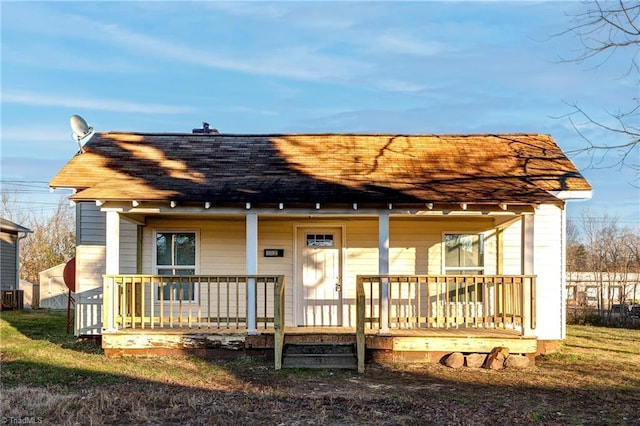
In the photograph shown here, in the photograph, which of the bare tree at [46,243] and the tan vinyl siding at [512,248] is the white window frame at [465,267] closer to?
the tan vinyl siding at [512,248]

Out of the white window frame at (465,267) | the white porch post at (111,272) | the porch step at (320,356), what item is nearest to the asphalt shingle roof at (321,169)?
the white porch post at (111,272)

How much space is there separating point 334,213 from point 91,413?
532 centimetres

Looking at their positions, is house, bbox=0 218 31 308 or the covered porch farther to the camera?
house, bbox=0 218 31 308

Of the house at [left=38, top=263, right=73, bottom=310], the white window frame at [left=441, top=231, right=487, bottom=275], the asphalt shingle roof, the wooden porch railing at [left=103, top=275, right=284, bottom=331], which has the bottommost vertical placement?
the house at [left=38, top=263, right=73, bottom=310]

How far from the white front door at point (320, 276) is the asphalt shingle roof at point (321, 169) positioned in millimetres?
1422

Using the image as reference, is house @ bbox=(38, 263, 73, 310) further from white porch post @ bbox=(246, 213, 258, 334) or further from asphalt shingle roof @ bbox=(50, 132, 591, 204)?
white porch post @ bbox=(246, 213, 258, 334)

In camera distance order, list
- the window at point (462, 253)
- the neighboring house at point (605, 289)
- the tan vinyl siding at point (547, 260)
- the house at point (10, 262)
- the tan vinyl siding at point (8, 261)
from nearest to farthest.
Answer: the tan vinyl siding at point (547, 260) → the window at point (462, 253) → the neighboring house at point (605, 289) → the house at point (10, 262) → the tan vinyl siding at point (8, 261)

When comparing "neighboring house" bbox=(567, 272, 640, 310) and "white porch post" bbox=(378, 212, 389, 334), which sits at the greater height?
"white porch post" bbox=(378, 212, 389, 334)

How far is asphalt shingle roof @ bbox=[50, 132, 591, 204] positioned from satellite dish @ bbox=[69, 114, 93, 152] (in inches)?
13.6

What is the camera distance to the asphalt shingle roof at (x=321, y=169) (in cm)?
1108

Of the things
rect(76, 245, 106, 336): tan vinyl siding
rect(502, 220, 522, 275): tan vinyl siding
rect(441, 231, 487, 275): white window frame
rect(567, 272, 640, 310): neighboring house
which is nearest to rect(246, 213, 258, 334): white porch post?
rect(76, 245, 106, 336): tan vinyl siding

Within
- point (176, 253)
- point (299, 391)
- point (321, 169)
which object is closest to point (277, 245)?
point (321, 169)

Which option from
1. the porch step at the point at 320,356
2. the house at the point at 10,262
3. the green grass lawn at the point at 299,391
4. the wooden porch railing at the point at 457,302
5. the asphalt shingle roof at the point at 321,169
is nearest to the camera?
the green grass lawn at the point at 299,391

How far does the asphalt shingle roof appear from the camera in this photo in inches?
436
